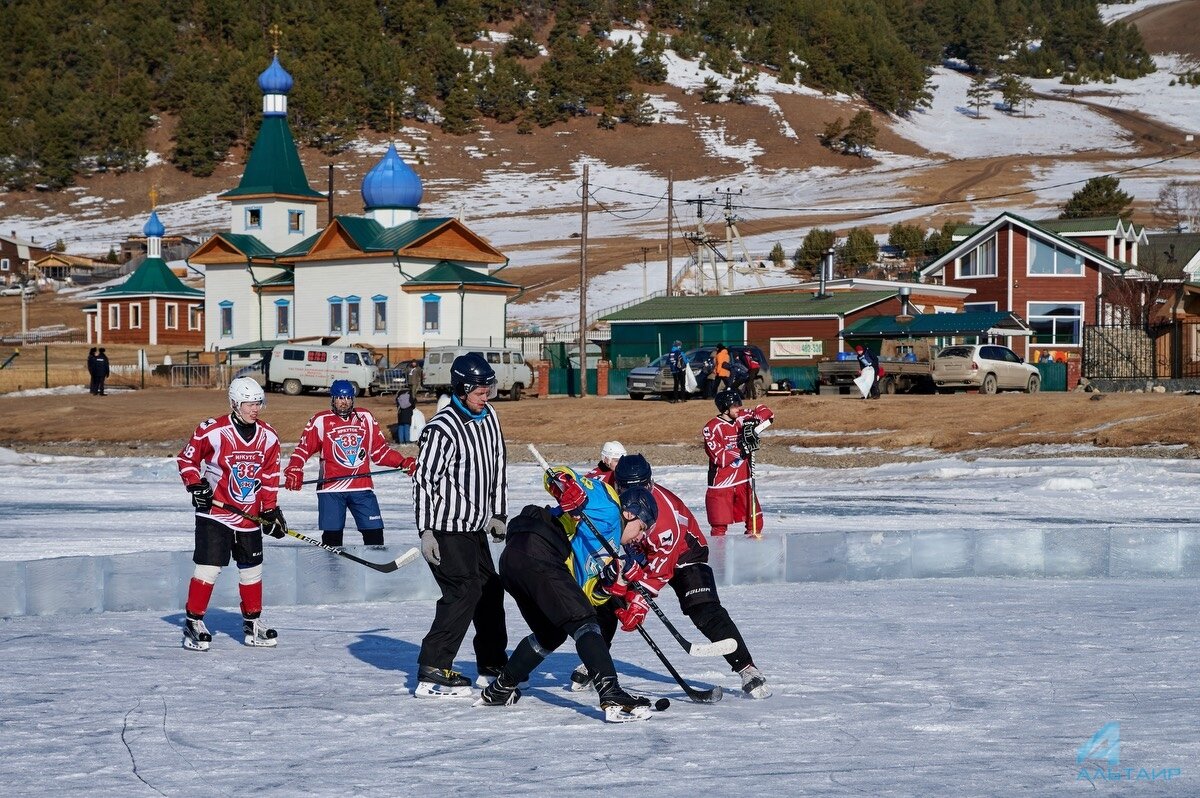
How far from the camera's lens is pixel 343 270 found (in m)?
59.9

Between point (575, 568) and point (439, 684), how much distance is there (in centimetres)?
114

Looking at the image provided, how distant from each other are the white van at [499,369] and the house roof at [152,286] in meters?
31.7

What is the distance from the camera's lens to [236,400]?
10062 mm

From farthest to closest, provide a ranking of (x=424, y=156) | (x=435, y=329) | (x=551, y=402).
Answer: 1. (x=424, y=156)
2. (x=435, y=329)
3. (x=551, y=402)

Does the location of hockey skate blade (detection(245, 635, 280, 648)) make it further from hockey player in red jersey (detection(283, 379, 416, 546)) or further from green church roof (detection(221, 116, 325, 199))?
green church roof (detection(221, 116, 325, 199))

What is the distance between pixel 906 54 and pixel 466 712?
186 metres

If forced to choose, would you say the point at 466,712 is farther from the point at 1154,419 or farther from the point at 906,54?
the point at 906,54

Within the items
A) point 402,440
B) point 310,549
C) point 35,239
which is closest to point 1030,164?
point 35,239

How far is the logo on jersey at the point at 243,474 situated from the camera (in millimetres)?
9984

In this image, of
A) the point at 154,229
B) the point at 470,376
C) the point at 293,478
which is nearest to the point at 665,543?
the point at 470,376

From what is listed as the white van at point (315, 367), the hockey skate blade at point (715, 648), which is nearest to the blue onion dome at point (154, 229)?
the white van at point (315, 367)

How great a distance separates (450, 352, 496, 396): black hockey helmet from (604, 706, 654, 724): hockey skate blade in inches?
72.7

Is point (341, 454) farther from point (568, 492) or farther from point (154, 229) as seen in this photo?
point (154, 229)

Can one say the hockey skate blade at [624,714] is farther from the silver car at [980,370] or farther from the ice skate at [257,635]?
the silver car at [980,370]
